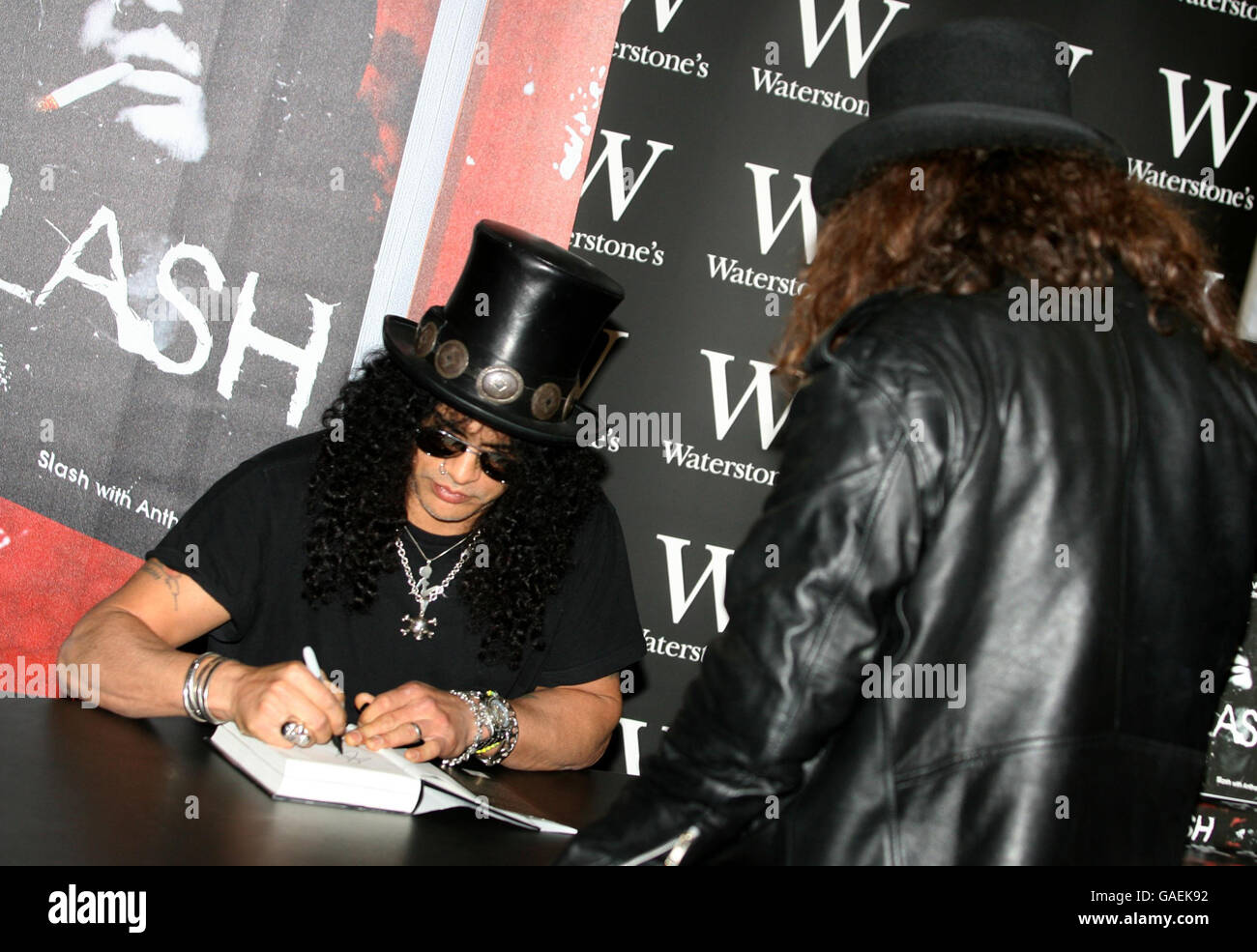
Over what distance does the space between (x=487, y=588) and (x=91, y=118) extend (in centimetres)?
212

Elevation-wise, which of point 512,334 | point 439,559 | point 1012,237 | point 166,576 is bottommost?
point 166,576

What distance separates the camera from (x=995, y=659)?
4.10 ft

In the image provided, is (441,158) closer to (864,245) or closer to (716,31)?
(716,31)

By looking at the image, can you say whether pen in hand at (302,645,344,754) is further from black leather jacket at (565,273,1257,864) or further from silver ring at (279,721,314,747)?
black leather jacket at (565,273,1257,864)

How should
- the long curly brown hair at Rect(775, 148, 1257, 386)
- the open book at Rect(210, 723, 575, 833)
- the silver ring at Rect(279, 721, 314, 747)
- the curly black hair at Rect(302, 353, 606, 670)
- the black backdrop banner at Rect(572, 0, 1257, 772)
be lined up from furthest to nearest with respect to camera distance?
the black backdrop banner at Rect(572, 0, 1257, 772), the curly black hair at Rect(302, 353, 606, 670), the silver ring at Rect(279, 721, 314, 747), the open book at Rect(210, 723, 575, 833), the long curly brown hair at Rect(775, 148, 1257, 386)

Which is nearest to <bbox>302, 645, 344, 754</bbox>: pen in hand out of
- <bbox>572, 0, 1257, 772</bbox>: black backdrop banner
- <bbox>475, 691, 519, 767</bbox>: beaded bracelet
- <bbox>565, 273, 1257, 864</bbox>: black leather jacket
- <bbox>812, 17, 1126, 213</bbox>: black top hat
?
<bbox>475, 691, 519, 767</bbox>: beaded bracelet

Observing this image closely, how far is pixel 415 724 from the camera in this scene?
6.59 ft

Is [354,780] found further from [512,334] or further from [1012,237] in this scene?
[1012,237]

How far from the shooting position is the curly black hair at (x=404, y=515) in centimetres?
244

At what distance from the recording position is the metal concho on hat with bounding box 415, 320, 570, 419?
7.47 ft

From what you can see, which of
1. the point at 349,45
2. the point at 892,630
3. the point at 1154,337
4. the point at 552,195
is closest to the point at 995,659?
the point at 892,630

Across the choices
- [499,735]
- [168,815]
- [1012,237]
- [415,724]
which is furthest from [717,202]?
[168,815]

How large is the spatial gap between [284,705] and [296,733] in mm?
53

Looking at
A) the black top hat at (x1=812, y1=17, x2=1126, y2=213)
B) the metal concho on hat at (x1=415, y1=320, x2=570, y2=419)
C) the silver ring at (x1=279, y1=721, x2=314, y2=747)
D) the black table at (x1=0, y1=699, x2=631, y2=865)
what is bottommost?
the black table at (x1=0, y1=699, x2=631, y2=865)
